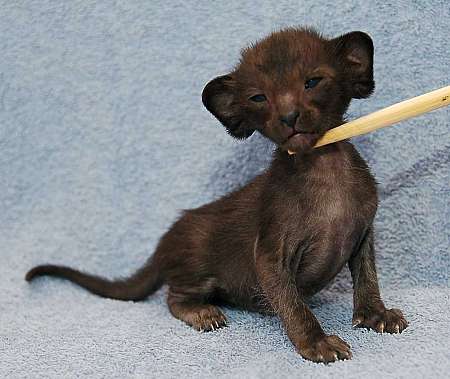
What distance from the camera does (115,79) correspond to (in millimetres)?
3463

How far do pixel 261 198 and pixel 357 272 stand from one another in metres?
Result: 0.41

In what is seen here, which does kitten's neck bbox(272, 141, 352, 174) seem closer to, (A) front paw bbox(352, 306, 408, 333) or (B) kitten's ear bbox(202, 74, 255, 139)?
(B) kitten's ear bbox(202, 74, 255, 139)

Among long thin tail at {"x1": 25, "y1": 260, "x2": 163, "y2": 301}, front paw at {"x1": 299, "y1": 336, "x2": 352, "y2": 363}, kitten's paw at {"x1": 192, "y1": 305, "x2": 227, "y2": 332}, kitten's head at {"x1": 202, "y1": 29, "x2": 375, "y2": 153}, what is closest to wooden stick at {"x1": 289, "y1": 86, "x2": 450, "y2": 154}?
kitten's head at {"x1": 202, "y1": 29, "x2": 375, "y2": 153}

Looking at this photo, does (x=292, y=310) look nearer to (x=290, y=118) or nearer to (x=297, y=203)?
Result: (x=297, y=203)

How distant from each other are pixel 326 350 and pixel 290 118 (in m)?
0.70

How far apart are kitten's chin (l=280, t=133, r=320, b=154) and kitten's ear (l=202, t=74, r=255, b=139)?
0.21 metres

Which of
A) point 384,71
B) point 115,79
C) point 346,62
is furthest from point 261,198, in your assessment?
point 115,79

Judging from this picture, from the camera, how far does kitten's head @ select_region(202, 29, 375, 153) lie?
7.72 feet

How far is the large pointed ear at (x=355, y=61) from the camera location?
2482 mm

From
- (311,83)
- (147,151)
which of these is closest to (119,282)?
(147,151)

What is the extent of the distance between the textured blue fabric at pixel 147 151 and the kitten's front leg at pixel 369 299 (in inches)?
4.1

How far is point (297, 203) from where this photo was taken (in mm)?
2559

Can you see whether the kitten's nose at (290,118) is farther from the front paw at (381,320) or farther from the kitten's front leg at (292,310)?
the front paw at (381,320)

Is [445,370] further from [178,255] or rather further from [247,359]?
[178,255]
